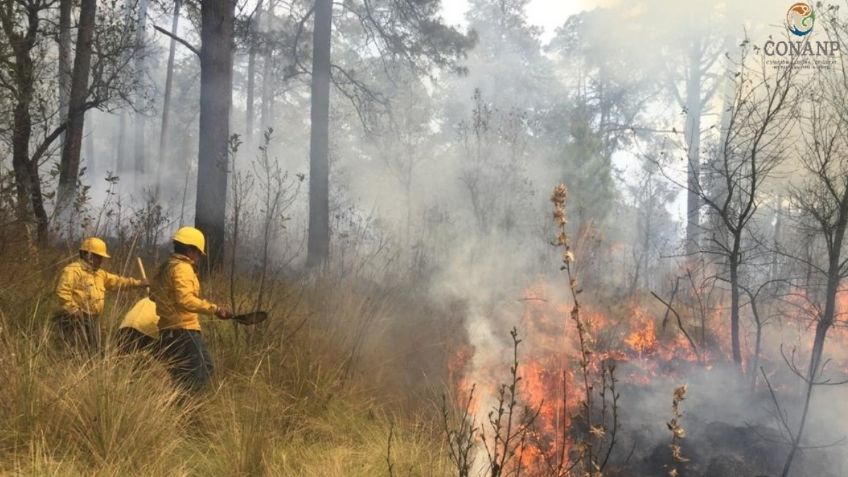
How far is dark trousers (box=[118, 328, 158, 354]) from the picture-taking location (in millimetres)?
3736

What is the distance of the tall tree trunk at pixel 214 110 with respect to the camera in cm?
712

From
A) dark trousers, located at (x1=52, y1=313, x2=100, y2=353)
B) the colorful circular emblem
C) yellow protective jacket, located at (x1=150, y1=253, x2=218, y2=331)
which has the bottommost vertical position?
dark trousers, located at (x1=52, y1=313, x2=100, y2=353)

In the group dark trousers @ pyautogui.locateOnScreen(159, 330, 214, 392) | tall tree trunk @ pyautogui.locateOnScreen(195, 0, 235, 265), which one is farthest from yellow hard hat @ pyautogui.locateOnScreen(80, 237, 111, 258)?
tall tree trunk @ pyautogui.locateOnScreen(195, 0, 235, 265)

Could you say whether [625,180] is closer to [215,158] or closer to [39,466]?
[215,158]

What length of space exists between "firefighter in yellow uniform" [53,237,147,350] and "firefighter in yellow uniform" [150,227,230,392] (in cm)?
30

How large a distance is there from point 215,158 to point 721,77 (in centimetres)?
1593

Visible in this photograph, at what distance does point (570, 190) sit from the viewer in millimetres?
15023

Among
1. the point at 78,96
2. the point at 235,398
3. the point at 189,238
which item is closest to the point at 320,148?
the point at 78,96

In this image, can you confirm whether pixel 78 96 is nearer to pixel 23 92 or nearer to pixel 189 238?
pixel 23 92

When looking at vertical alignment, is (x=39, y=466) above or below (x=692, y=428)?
above

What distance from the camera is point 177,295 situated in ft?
12.5

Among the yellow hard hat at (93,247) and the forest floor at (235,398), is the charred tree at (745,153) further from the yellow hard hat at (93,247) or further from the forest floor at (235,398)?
the yellow hard hat at (93,247)

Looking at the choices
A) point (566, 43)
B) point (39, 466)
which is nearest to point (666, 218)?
point (566, 43)

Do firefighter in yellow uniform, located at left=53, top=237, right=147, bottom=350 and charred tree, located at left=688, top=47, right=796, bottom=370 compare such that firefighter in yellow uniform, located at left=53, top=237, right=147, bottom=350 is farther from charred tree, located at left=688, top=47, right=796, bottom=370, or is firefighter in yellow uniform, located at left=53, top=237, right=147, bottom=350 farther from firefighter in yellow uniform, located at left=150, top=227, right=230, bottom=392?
charred tree, located at left=688, top=47, right=796, bottom=370
